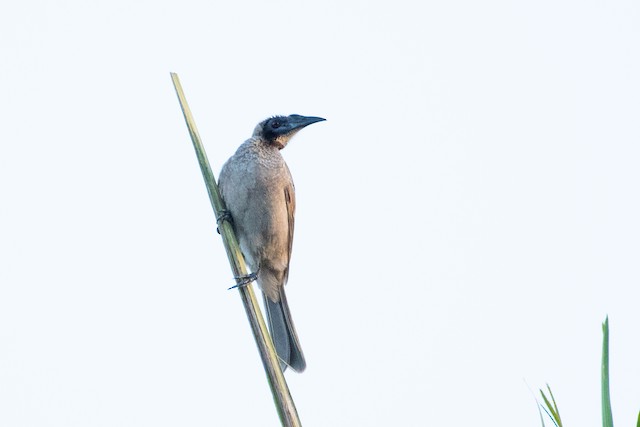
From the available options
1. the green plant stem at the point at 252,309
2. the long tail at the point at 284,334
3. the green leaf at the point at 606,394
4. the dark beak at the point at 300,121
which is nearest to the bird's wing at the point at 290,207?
the long tail at the point at 284,334

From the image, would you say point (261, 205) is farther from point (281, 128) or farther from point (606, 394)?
point (606, 394)

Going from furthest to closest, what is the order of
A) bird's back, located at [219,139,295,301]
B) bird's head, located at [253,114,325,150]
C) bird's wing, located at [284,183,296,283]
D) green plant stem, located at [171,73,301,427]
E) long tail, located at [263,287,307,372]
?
bird's head, located at [253,114,325,150]
bird's wing, located at [284,183,296,283]
long tail, located at [263,287,307,372]
bird's back, located at [219,139,295,301]
green plant stem, located at [171,73,301,427]

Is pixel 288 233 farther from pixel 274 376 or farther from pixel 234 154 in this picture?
pixel 274 376

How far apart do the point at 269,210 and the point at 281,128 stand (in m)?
0.96

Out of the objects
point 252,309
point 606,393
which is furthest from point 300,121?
point 606,393

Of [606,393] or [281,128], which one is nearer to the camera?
[606,393]

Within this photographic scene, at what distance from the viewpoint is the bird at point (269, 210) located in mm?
5238

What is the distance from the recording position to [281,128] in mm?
6051

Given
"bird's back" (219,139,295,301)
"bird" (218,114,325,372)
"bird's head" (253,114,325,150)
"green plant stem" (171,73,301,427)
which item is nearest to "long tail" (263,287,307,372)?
"bird" (218,114,325,372)

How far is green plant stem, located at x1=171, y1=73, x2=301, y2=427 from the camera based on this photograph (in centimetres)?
177

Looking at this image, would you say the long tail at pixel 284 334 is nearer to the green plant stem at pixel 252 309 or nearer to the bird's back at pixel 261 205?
the bird's back at pixel 261 205

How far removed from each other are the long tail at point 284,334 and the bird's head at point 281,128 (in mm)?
1133

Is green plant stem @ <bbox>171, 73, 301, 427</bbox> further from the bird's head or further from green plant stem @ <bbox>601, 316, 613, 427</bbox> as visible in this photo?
the bird's head

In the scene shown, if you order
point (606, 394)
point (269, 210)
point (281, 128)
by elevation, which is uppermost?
point (281, 128)
